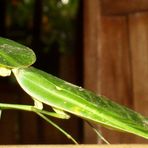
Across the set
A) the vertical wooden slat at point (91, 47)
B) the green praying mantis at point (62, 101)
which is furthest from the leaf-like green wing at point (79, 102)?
the vertical wooden slat at point (91, 47)

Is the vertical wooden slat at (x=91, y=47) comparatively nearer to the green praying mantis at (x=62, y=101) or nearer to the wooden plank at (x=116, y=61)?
the wooden plank at (x=116, y=61)

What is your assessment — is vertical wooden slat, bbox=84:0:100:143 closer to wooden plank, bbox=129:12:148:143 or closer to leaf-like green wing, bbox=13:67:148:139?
wooden plank, bbox=129:12:148:143

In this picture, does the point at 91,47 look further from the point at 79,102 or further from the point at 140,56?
the point at 79,102

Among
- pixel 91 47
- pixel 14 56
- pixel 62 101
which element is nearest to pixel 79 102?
pixel 62 101

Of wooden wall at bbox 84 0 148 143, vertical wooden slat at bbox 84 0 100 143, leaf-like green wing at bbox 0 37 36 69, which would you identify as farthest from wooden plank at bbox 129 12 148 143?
leaf-like green wing at bbox 0 37 36 69

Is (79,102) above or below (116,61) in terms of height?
above

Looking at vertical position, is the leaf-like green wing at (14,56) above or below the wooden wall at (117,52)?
above
